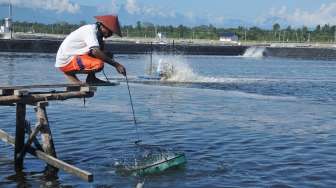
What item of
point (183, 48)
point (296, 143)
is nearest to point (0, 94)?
point (296, 143)

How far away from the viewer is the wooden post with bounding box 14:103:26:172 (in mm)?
11277

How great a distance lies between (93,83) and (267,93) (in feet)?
71.2

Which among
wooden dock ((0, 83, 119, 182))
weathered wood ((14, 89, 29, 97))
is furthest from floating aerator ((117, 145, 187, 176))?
weathered wood ((14, 89, 29, 97))

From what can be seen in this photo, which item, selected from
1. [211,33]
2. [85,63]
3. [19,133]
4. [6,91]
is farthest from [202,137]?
[211,33]

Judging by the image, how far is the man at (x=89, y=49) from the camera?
1091 centimetres

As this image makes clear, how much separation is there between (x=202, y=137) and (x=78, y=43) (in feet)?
21.0

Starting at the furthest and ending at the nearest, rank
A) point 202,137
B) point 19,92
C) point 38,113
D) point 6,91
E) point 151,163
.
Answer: point 202,137, point 151,163, point 38,113, point 6,91, point 19,92

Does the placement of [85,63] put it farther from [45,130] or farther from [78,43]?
[45,130]

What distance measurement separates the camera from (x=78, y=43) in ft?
36.9

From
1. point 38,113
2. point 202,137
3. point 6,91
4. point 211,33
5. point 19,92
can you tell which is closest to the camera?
point 19,92

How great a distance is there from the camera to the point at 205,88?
34.4 m

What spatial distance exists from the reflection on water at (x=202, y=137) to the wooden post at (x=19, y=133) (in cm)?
26

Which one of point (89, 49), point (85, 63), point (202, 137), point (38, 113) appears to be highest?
point (89, 49)

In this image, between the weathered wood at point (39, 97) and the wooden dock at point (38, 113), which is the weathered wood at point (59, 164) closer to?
the wooden dock at point (38, 113)
